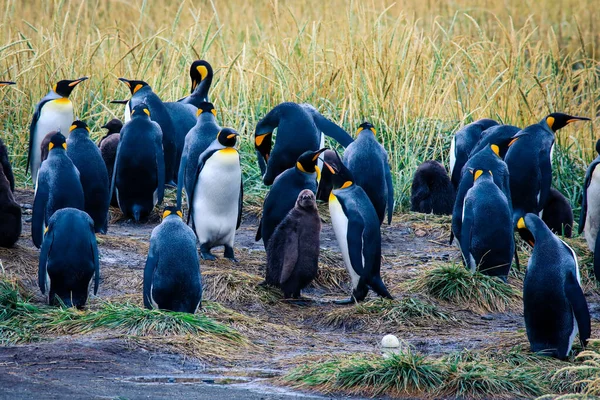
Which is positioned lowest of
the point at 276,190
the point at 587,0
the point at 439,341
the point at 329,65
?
the point at 439,341

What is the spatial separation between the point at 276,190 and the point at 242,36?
26.3ft

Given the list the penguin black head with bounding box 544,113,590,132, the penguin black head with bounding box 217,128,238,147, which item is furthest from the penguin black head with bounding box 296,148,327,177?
Result: the penguin black head with bounding box 544,113,590,132

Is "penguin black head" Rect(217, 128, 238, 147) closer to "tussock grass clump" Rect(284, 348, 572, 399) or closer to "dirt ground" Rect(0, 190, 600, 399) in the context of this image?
"dirt ground" Rect(0, 190, 600, 399)

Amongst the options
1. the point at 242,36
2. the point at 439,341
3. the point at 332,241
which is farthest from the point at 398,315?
the point at 242,36

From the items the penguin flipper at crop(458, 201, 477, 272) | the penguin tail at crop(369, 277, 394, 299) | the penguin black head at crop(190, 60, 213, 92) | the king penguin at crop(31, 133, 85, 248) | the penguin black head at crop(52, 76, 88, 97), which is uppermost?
the penguin black head at crop(190, 60, 213, 92)

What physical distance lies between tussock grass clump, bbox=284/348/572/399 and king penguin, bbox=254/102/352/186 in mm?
4340

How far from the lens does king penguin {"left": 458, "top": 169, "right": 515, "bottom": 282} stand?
736cm

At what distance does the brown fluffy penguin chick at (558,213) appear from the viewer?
942 centimetres

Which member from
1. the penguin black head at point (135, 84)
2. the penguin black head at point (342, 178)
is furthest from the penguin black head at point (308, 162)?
the penguin black head at point (135, 84)

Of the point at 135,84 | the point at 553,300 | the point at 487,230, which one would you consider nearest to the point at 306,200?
the point at 487,230

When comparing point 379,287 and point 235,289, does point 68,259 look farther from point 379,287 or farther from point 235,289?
point 379,287

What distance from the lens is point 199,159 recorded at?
798 cm

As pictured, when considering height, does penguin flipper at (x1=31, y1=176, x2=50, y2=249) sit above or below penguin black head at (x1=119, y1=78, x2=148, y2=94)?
below

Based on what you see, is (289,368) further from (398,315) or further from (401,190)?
(401,190)
